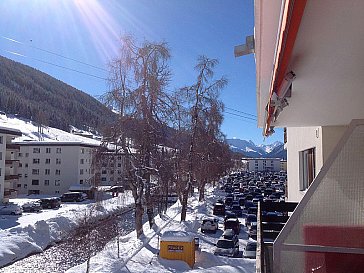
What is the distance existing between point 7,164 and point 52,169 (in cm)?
1343

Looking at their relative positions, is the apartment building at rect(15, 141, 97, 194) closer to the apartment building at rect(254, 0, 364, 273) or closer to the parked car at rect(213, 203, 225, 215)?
the parked car at rect(213, 203, 225, 215)

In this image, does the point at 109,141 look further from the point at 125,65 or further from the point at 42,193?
the point at 42,193

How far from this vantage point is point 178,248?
15367 millimetres

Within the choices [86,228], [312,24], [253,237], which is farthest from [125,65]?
[312,24]

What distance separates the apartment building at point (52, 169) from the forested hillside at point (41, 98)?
2587 inches

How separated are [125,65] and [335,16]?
56.5ft

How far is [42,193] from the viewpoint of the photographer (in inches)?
1984

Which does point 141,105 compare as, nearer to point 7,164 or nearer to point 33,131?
point 7,164

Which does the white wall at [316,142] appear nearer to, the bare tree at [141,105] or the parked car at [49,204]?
the bare tree at [141,105]

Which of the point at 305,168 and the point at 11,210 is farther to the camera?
the point at 11,210

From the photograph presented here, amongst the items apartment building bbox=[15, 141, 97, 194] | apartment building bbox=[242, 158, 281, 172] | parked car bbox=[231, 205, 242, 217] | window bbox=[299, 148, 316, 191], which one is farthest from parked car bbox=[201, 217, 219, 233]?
apartment building bbox=[242, 158, 281, 172]

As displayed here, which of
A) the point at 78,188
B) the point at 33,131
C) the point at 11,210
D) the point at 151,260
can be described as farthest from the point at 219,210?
the point at 33,131

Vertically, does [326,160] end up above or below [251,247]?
above

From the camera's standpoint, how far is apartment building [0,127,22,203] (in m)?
35.9
